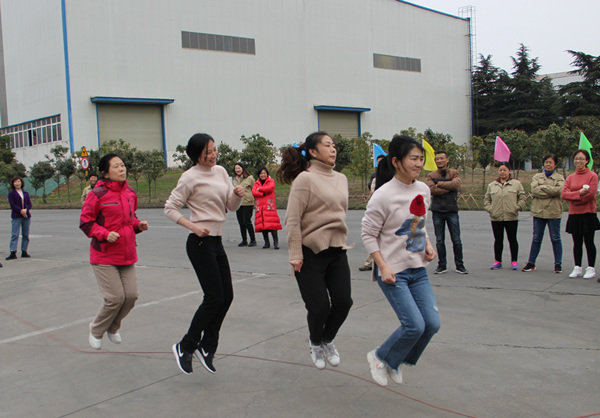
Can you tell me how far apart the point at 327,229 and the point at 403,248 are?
1.98 ft

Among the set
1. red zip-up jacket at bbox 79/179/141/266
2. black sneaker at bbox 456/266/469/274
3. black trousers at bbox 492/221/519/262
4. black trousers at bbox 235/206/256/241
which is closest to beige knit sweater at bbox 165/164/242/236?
red zip-up jacket at bbox 79/179/141/266

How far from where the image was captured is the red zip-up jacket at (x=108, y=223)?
5051mm

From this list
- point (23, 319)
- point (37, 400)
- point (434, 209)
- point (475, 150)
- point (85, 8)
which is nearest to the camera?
point (37, 400)

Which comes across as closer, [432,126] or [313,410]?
[313,410]

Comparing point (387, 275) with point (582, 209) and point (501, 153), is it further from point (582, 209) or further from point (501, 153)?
point (501, 153)

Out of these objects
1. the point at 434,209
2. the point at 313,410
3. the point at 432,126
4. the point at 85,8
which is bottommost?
the point at 313,410

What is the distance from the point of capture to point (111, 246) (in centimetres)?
507

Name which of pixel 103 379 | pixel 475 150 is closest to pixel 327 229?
pixel 103 379

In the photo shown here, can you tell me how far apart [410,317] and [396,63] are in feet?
171

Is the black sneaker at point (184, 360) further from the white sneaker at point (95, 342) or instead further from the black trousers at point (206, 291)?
the white sneaker at point (95, 342)

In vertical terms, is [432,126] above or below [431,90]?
below

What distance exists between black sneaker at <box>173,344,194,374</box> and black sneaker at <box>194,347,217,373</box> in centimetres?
8

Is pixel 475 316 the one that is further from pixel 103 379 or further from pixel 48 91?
pixel 48 91

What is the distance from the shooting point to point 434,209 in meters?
8.85
